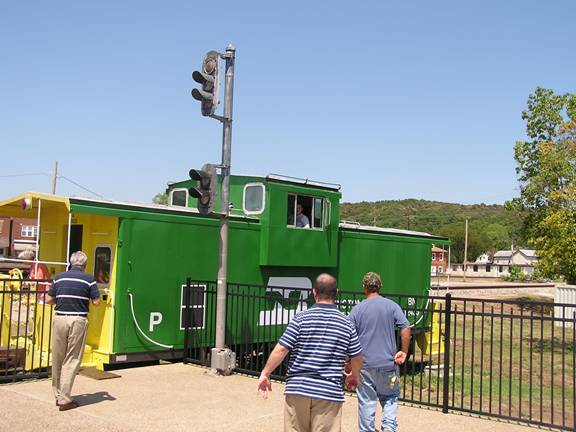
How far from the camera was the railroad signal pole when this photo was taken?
9.15 meters

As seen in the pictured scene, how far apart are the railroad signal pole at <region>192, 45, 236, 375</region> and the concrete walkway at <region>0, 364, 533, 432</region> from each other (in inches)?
19.5

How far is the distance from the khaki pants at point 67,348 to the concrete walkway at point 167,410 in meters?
0.27

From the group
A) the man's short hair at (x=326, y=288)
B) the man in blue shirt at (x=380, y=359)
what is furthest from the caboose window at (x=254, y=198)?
the man's short hair at (x=326, y=288)

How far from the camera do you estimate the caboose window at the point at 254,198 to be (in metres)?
11.4

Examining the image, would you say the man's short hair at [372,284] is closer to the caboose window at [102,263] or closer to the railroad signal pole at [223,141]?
the railroad signal pole at [223,141]

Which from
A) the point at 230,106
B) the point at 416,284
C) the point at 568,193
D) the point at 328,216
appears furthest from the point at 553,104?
the point at 230,106

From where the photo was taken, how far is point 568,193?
16547mm

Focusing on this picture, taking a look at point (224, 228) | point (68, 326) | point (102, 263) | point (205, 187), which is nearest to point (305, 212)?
point (224, 228)

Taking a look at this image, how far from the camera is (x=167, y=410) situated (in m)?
7.18

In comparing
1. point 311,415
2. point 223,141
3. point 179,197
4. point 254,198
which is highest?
point 223,141

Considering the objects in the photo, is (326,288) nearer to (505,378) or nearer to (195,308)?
(195,308)

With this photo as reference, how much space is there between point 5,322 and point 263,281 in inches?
174

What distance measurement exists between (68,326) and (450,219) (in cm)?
13701

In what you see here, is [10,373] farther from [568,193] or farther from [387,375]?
[568,193]
